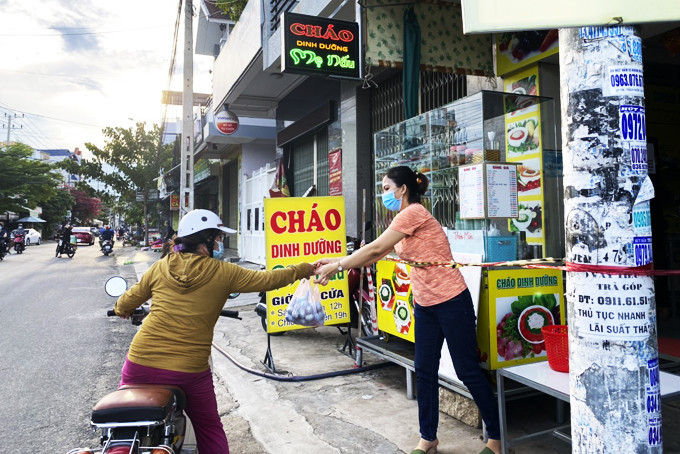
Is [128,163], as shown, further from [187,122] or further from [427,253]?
[427,253]

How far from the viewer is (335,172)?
9.83 metres

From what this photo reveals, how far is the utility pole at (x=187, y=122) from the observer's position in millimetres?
11117

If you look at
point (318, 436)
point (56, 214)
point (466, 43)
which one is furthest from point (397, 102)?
point (56, 214)

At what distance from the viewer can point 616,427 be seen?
149 centimetres

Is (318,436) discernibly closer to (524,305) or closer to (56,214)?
(524,305)

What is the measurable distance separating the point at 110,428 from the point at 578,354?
1980mm

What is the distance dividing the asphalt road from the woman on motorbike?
159 cm

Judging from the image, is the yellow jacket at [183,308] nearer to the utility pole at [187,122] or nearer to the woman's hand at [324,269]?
the woman's hand at [324,269]

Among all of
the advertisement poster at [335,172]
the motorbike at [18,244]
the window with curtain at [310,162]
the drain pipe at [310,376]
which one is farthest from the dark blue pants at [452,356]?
the motorbike at [18,244]

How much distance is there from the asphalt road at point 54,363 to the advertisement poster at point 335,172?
15.5ft

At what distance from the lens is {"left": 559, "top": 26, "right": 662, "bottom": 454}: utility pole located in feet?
4.88

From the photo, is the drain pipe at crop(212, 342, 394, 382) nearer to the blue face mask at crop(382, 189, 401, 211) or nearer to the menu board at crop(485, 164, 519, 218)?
the menu board at crop(485, 164, 519, 218)

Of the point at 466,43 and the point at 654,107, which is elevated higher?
the point at 466,43

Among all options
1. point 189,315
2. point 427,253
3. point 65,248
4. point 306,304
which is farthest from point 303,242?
point 65,248
